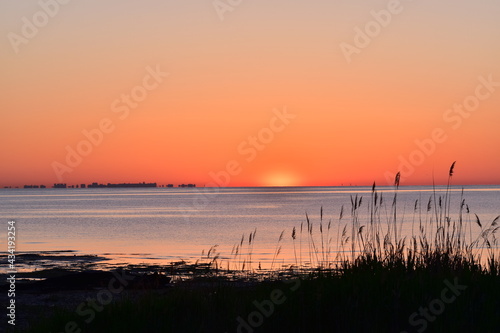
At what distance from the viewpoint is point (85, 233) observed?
54.8 m

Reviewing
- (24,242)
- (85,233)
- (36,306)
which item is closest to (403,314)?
(36,306)

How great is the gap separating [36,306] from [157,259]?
17.8 m

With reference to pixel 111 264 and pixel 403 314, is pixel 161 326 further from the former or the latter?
pixel 111 264
